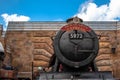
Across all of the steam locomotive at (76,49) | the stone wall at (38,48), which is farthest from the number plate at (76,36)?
the stone wall at (38,48)

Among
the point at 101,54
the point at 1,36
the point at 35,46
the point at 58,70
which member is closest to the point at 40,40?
the point at 35,46

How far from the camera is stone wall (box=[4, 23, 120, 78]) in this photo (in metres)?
22.4

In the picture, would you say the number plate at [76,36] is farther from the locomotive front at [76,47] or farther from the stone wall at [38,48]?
the stone wall at [38,48]

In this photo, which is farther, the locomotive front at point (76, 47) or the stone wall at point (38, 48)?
the stone wall at point (38, 48)

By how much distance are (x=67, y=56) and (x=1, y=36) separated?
47.3 feet

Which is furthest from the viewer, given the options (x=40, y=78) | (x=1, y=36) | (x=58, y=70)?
(x=1, y=36)

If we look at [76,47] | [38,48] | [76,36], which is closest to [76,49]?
[76,47]

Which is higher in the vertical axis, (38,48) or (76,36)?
(76,36)

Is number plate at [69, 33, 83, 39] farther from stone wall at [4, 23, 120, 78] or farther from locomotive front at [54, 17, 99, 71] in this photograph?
stone wall at [4, 23, 120, 78]

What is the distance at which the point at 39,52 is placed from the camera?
22.8 m

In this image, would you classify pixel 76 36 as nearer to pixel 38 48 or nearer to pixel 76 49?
pixel 76 49

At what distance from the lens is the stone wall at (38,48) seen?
22.4 m

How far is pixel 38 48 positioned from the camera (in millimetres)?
23094

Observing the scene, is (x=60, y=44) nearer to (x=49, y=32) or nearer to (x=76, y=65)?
A: (x=76, y=65)
